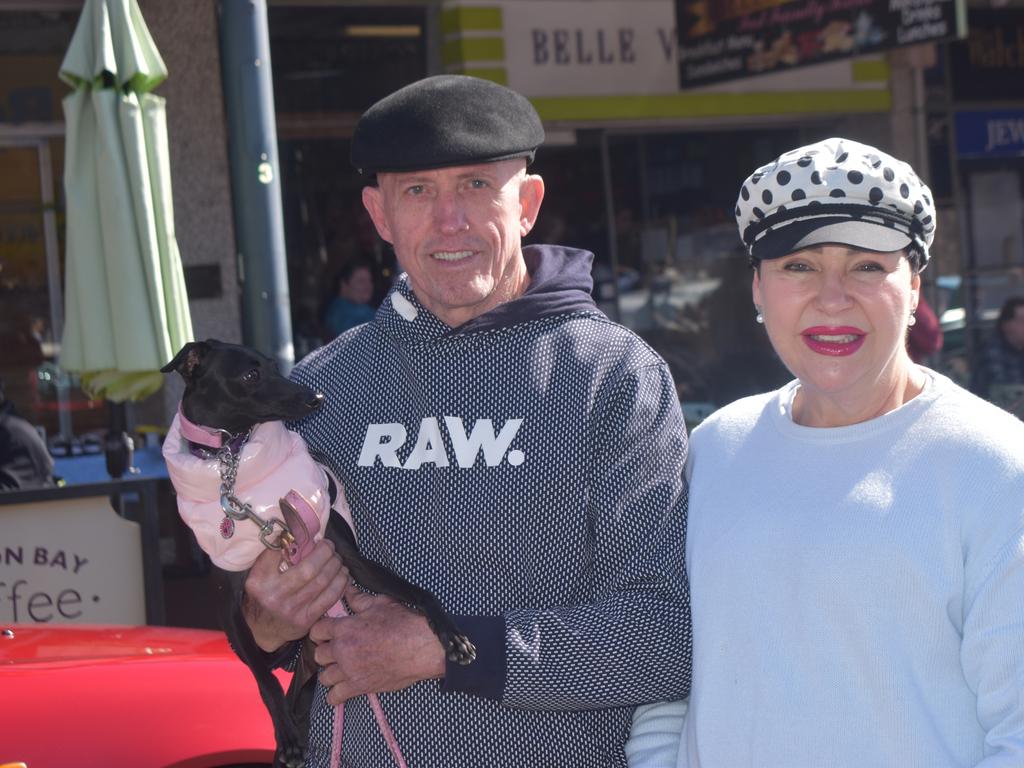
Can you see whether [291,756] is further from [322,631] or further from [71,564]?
[71,564]

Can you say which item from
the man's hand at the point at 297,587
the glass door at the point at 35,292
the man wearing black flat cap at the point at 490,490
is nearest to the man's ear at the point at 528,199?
the man wearing black flat cap at the point at 490,490

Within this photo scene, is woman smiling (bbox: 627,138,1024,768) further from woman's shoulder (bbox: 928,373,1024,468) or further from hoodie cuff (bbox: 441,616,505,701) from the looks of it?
hoodie cuff (bbox: 441,616,505,701)

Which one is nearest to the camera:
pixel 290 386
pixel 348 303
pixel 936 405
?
pixel 936 405

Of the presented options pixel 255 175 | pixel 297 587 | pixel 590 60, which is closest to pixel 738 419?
pixel 297 587

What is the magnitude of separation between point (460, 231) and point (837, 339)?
0.69m

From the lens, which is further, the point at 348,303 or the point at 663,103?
the point at 663,103

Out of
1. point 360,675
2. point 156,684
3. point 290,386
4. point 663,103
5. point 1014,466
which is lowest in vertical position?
point 156,684

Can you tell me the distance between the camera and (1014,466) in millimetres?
1854

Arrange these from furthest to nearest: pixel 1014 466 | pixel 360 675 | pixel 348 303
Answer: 1. pixel 348 303
2. pixel 360 675
3. pixel 1014 466

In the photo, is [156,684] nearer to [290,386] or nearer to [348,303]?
[290,386]

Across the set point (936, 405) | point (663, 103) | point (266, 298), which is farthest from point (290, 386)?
point (663, 103)

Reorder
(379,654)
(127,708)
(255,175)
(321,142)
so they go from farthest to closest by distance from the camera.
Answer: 1. (321,142)
2. (255,175)
3. (127,708)
4. (379,654)

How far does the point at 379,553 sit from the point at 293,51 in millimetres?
6852

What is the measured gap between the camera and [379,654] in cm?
214
